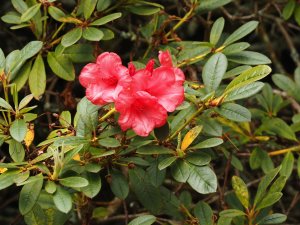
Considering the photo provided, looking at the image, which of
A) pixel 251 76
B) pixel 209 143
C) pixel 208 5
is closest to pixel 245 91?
pixel 251 76

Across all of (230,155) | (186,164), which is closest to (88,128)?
(186,164)

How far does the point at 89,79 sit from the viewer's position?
1386 millimetres

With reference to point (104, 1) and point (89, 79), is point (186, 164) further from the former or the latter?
point (104, 1)

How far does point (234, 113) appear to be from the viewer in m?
1.43

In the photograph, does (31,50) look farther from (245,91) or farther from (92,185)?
(245,91)

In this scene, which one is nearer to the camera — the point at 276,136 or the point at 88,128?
the point at 88,128

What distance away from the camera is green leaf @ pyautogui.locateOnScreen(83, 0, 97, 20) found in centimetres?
162

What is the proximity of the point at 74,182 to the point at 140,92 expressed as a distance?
0.23 meters

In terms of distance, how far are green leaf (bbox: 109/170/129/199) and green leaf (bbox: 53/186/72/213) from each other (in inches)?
7.8

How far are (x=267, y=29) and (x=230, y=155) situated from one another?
120cm

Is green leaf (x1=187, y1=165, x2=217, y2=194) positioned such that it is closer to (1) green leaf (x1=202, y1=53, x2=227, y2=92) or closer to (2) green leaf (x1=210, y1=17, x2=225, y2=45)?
(1) green leaf (x1=202, y1=53, x2=227, y2=92)

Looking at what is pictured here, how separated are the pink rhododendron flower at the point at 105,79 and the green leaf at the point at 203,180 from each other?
24cm

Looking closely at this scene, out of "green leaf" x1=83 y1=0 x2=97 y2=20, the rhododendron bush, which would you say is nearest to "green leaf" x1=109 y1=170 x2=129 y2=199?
the rhododendron bush

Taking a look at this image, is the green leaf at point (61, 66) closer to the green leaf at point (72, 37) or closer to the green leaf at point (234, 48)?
the green leaf at point (72, 37)
